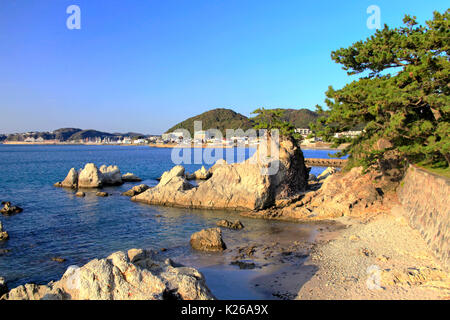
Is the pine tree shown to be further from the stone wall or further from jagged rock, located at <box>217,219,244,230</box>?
jagged rock, located at <box>217,219,244,230</box>

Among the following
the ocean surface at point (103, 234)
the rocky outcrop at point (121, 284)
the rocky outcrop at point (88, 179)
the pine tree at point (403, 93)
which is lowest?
the ocean surface at point (103, 234)

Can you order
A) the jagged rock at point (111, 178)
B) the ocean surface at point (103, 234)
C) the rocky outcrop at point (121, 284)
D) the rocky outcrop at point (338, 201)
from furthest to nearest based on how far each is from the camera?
the jagged rock at point (111, 178)
the rocky outcrop at point (338, 201)
the ocean surface at point (103, 234)
the rocky outcrop at point (121, 284)

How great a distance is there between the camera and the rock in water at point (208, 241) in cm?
1773

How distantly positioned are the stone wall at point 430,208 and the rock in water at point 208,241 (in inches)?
376

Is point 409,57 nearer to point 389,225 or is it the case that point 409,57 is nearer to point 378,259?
point 389,225

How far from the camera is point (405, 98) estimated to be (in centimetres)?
1909

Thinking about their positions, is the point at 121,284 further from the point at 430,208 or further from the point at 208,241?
the point at 430,208

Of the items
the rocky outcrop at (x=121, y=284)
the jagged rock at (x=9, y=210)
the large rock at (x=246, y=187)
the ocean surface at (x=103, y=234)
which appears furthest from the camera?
the large rock at (x=246, y=187)

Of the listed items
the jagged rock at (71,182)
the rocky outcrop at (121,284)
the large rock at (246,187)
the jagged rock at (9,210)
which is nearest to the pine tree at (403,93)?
the large rock at (246,187)

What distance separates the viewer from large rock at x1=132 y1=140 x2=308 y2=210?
92.4ft

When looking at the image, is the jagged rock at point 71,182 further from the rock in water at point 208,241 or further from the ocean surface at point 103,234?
the rock in water at point 208,241
